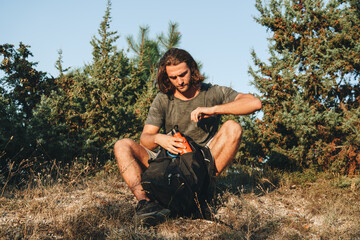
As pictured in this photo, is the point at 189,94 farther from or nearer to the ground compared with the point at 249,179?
farther from the ground

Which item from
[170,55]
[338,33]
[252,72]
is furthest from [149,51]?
[170,55]

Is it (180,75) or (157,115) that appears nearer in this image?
(180,75)

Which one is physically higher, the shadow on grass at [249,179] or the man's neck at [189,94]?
the man's neck at [189,94]

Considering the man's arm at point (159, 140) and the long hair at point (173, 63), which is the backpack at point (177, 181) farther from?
the long hair at point (173, 63)

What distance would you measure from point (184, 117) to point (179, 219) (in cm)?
118

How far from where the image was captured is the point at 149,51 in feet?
33.5

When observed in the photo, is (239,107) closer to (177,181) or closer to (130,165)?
(177,181)

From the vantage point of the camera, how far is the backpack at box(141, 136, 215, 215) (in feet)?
9.05

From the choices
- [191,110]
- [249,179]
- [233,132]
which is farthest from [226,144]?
[249,179]

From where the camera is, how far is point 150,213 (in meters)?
2.67

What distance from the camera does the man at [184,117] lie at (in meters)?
3.17

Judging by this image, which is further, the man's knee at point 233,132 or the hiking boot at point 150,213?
the man's knee at point 233,132

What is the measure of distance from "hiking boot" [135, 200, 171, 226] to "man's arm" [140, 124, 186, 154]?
55 centimetres

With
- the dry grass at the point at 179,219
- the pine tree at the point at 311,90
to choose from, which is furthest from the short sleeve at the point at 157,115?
the pine tree at the point at 311,90
